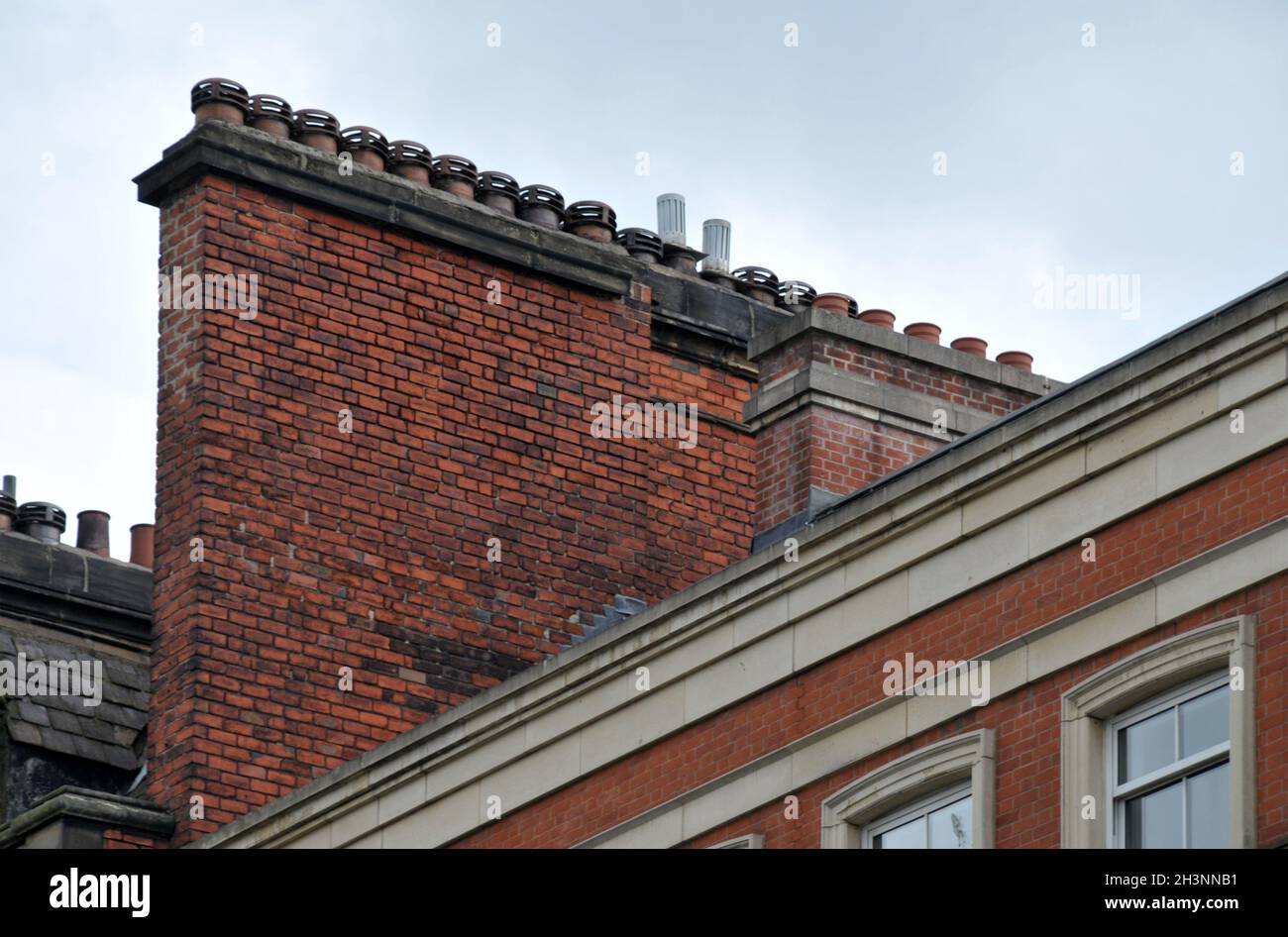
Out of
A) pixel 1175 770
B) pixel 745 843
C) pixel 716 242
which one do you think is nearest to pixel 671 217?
pixel 716 242

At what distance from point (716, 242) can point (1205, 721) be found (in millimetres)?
13148

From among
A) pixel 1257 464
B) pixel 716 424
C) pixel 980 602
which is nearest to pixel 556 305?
pixel 716 424

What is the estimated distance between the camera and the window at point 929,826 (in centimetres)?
1688

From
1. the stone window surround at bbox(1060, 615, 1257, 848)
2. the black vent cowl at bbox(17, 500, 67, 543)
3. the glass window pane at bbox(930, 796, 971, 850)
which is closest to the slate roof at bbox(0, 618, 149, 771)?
the black vent cowl at bbox(17, 500, 67, 543)

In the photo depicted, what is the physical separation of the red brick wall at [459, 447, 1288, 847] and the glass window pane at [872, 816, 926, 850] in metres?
0.36

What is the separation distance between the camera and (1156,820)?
51.9ft

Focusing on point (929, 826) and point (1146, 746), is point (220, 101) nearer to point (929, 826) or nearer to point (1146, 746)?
point (929, 826)

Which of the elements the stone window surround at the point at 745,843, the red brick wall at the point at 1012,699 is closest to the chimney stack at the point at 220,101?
the red brick wall at the point at 1012,699

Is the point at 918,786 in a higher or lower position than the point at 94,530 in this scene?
lower

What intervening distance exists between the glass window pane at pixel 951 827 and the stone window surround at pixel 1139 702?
2.57ft

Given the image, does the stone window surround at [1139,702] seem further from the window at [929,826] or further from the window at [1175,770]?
the window at [929,826]

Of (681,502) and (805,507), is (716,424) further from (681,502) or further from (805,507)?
(805,507)

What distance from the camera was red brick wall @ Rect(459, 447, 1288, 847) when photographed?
1548 centimetres
